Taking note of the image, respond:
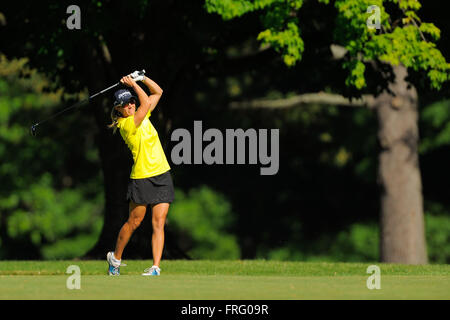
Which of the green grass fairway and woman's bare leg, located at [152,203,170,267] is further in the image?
woman's bare leg, located at [152,203,170,267]

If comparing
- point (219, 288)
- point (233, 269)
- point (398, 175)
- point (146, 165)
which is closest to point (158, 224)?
point (146, 165)

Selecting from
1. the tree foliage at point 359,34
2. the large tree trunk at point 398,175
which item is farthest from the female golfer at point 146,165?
the large tree trunk at point 398,175

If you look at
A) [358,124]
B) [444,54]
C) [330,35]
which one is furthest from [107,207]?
[358,124]

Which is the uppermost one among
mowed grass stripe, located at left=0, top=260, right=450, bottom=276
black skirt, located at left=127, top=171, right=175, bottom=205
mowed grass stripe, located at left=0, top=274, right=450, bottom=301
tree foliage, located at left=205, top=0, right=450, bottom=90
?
tree foliage, located at left=205, top=0, right=450, bottom=90

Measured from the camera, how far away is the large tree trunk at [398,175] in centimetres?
2694

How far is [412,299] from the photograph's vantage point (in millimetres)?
8852

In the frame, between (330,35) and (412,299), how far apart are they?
31.6 feet

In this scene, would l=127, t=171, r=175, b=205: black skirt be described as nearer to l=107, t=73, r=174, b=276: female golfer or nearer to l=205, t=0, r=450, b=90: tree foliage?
l=107, t=73, r=174, b=276: female golfer

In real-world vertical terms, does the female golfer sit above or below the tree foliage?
below

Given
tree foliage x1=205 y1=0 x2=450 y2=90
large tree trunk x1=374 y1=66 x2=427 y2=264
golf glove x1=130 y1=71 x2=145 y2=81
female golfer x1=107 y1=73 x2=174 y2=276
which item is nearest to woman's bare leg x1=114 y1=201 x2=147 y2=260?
female golfer x1=107 y1=73 x2=174 y2=276

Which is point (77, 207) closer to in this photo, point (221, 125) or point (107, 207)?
point (221, 125)

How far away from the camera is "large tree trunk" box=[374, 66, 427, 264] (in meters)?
26.9

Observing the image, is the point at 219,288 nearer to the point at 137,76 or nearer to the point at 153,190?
the point at 153,190

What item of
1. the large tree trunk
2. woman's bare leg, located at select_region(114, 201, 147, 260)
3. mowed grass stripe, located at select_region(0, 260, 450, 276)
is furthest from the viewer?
the large tree trunk
